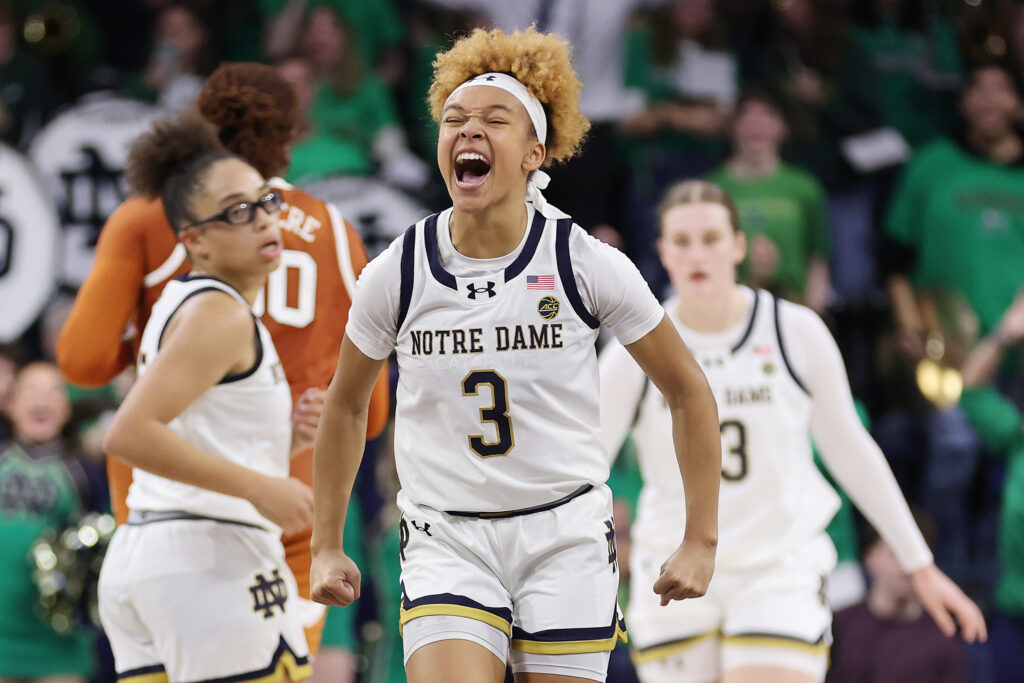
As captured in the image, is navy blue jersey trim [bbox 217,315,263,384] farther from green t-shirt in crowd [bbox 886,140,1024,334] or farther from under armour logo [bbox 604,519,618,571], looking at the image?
green t-shirt in crowd [bbox 886,140,1024,334]

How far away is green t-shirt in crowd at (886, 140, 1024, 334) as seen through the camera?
7367 mm

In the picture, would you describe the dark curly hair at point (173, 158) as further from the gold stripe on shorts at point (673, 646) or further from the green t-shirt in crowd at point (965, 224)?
the green t-shirt in crowd at point (965, 224)

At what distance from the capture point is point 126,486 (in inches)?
144

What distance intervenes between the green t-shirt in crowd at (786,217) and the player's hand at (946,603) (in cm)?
311

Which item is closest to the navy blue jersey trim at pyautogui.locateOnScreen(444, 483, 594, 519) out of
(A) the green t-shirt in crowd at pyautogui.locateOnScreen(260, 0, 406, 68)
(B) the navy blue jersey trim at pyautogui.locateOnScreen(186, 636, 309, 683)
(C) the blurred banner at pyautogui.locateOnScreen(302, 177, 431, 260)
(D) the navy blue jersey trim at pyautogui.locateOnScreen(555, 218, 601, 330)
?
(D) the navy blue jersey trim at pyautogui.locateOnScreen(555, 218, 601, 330)

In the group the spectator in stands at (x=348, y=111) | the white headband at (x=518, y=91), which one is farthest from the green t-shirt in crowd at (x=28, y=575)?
the white headband at (x=518, y=91)

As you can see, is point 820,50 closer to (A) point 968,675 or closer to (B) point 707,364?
(A) point 968,675

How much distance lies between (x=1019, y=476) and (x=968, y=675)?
1.02 m

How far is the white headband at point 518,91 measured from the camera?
9.89 feet

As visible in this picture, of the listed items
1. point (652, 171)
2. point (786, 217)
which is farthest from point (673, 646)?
point (652, 171)

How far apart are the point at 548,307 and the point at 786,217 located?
4.66 meters

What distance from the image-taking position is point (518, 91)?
9.92 feet

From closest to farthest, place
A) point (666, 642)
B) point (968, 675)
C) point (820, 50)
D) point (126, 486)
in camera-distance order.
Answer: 1. point (126, 486)
2. point (666, 642)
3. point (968, 675)
4. point (820, 50)

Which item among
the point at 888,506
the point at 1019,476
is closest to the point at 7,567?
the point at 888,506
